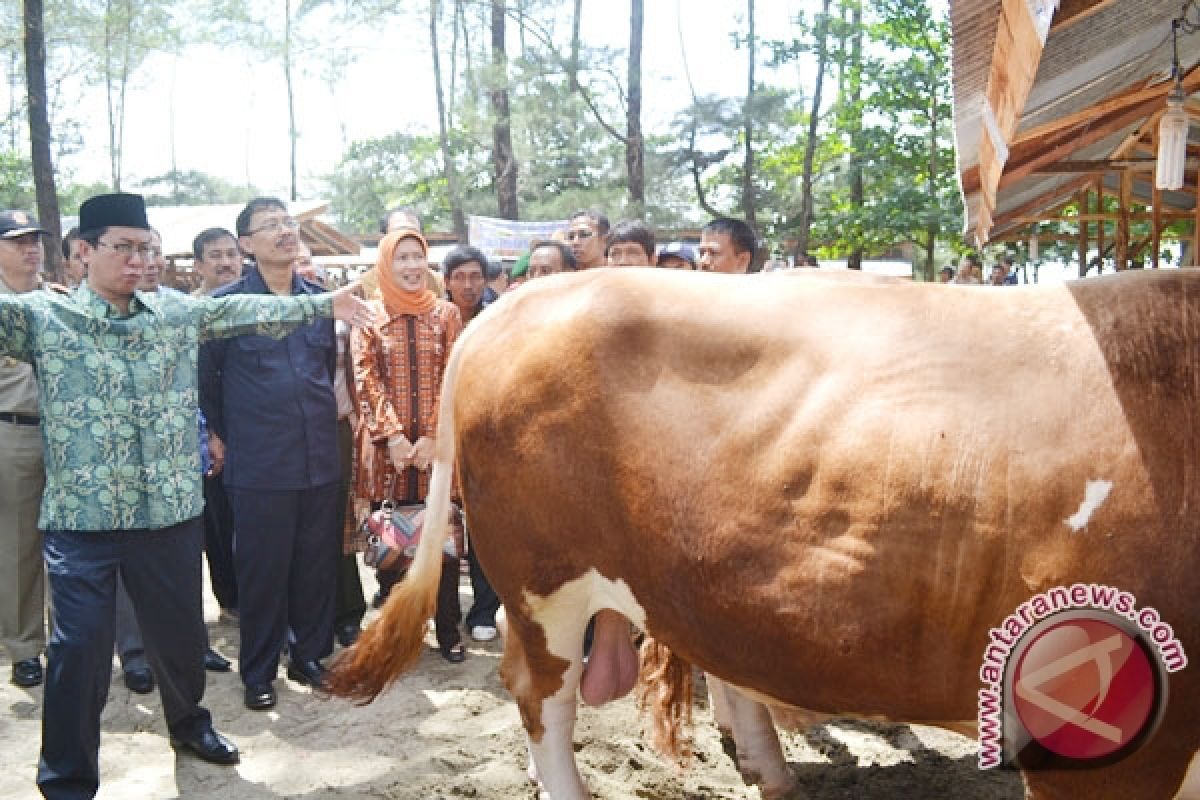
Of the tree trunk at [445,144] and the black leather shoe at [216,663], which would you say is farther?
the tree trunk at [445,144]

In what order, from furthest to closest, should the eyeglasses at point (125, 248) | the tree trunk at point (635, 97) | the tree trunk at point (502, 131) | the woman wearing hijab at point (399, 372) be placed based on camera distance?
1. the tree trunk at point (635, 97)
2. the tree trunk at point (502, 131)
3. the woman wearing hijab at point (399, 372)
4. the eyeglasses at point (125, 248)

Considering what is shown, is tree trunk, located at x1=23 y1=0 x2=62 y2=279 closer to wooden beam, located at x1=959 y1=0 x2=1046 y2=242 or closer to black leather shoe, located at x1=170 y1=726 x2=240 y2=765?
black leather shoe, located at x1=170 y1=726 x2=240 y2=765

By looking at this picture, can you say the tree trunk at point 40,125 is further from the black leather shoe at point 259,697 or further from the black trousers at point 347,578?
the black leather shoe at point 259,697

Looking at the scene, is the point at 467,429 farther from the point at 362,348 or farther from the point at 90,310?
Result: the point at 362,348

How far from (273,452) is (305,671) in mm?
970

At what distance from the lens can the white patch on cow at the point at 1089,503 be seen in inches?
79.8

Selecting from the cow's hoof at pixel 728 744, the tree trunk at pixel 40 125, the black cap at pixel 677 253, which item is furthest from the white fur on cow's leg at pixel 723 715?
the tree trunk at pixel 40 125

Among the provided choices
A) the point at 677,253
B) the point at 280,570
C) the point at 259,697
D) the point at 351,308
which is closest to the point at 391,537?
the point at 280,570

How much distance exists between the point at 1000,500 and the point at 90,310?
8.70 feet

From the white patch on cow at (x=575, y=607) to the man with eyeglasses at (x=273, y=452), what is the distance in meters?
1.59

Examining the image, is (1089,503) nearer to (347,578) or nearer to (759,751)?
(759,751)

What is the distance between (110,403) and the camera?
121 inches

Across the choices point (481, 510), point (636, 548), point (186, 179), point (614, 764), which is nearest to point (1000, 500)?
point (636, 548)

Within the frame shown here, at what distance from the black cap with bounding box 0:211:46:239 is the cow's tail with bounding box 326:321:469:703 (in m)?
2.22
